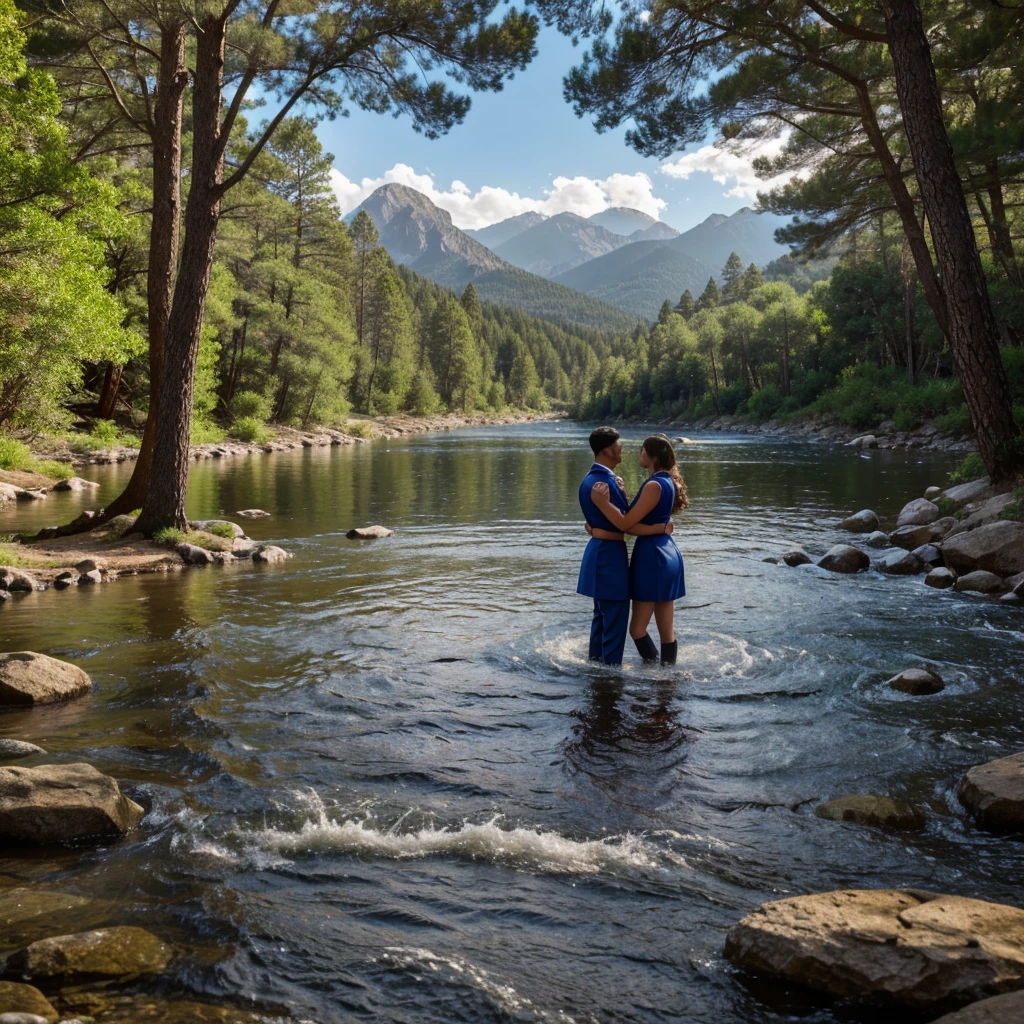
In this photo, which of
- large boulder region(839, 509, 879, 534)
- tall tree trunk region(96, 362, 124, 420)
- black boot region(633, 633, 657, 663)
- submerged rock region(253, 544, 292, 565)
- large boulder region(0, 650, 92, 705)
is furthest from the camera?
tall tree trunk region(96, 362, 124, 420)

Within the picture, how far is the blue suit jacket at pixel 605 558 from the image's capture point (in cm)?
713

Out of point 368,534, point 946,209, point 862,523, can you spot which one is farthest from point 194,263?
point 862,523

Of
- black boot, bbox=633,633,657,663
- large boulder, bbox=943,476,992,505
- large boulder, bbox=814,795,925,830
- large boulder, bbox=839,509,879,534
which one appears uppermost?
large boulder, bbox=943,476,992,505

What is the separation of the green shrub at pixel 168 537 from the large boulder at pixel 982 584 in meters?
11.7

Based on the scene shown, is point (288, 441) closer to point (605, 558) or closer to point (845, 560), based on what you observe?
point (845, 560)

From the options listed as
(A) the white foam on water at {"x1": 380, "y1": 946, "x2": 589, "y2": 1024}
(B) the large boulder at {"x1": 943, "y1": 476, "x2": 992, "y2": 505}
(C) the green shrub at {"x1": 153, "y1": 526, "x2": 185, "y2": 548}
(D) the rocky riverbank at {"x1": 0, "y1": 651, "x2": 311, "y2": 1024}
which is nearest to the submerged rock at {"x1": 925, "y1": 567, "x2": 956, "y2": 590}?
(B) the large boulder at {"x1": 943, "y1": 476, "x2": 992, "y2": 505}

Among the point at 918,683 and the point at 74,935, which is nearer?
the point at 74,935

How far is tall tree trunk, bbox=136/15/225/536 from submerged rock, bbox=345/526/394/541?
3756 millimetres

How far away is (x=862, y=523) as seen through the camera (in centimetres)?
1605

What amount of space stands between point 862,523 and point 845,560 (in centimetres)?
440

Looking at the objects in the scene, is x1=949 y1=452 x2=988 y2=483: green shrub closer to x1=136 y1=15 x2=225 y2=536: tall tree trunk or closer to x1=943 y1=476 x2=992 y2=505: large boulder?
x1=943 y1=476 x2=992 y2=505: large boulder

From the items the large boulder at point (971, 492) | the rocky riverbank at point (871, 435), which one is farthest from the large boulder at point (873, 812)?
the rocky riverbank at point (871, 435)

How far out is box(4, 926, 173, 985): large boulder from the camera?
3027 mm

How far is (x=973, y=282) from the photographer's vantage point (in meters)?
12.0
